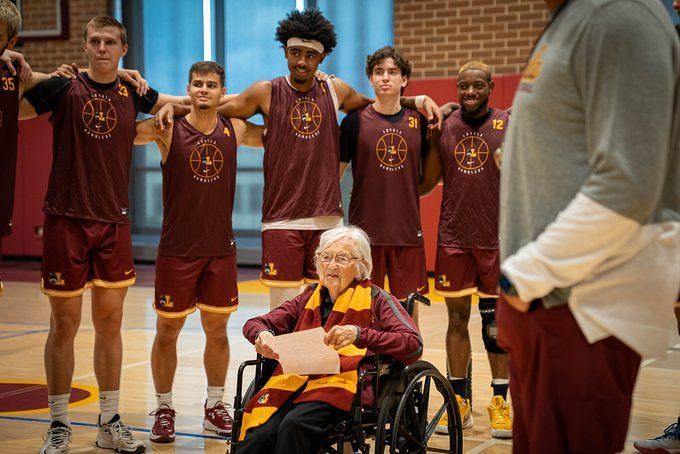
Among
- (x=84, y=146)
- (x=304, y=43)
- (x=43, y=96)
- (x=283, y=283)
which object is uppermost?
(x=304, y=43)

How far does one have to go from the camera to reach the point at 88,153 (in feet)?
13.3


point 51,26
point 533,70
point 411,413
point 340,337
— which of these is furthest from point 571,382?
point 51,26

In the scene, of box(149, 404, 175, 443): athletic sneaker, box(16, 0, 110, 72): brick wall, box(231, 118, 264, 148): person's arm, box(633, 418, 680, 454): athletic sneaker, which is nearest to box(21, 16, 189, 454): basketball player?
box(149, 404, 175, 443): athletic sneaker

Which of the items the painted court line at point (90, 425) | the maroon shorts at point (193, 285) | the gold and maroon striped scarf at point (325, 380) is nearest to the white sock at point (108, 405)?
the painted court line at point (90, 425)

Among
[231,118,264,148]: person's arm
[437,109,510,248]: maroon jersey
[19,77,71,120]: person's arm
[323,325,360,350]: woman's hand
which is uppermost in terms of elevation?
[19,77,71,120]: person's arm

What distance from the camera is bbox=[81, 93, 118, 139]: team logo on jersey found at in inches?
159

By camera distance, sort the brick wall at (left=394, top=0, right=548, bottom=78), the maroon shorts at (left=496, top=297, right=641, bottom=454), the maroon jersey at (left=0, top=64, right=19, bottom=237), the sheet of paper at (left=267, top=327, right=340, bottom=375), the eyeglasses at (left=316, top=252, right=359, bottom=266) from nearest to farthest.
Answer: the maroon shorts at (left=496, top=297, right=641, bottom=454) < the sheet of paper at (left=267, top=327, right=340, bottom=375) < the eyeglasses at (left=316, top=252, right=359, bottom=266) < the maroon jersey at (left=0, top=64, right=19, bottom=237) < the brick wall at (left=394, top=0, right=548, bottom=78)

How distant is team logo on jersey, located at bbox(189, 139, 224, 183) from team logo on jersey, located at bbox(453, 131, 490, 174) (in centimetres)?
119

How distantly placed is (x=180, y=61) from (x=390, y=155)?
8.08 metres

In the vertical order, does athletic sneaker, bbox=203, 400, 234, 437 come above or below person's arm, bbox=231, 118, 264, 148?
below

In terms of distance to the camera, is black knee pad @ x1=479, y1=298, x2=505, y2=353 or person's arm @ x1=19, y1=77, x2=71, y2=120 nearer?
person's arm @ x1=19, y1=77, x2=71, y2=120

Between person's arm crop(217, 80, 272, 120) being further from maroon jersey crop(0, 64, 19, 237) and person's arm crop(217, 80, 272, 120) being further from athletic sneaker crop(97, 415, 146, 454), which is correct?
athletic sneaker crop(97, 415, 146, 454)

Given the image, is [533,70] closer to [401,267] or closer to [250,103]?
[401,267]

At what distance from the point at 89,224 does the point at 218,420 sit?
114 cm
